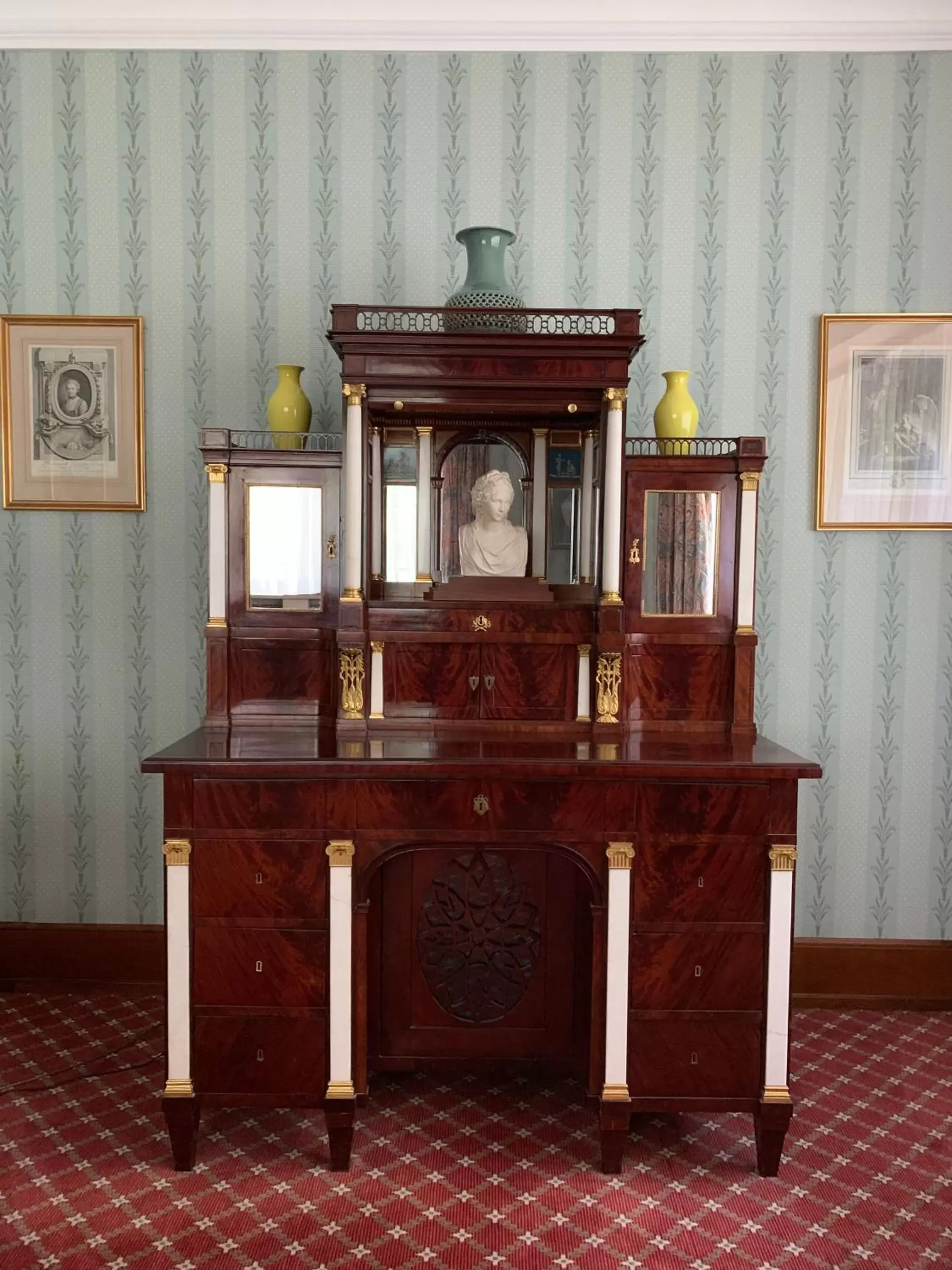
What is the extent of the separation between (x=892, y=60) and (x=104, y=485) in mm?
3135

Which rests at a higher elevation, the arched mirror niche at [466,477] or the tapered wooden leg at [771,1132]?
the arched mirror niche at [466,477]

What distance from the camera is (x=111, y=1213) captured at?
2408 millimetres

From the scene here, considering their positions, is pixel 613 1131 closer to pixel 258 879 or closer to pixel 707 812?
pixel 707 812

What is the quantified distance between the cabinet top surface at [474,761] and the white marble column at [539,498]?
640mm

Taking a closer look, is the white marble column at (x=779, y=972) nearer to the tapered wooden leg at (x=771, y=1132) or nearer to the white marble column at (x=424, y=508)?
the tapered wooden leg at (x=771, y=1132)

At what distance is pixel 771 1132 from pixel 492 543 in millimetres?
1825

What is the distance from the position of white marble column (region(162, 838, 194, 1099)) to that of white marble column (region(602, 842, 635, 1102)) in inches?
43.1

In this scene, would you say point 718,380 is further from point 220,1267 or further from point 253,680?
point 220,1267

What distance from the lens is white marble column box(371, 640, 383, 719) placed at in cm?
302

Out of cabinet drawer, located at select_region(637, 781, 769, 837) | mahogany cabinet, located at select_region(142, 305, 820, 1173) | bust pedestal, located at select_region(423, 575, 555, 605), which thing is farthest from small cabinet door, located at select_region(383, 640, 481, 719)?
cabinet drawer, located at select_region(637, 781, 769, 837)

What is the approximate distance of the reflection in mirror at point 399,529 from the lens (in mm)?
3139

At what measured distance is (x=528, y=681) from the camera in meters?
3.04

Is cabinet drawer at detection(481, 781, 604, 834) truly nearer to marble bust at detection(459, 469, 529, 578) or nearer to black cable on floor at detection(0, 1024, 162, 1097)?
marble bust at detection(459, 469, 529, 578)

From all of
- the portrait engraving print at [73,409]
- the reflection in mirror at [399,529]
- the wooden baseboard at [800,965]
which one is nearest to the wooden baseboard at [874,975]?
the wooden baseboard at [800,965]
